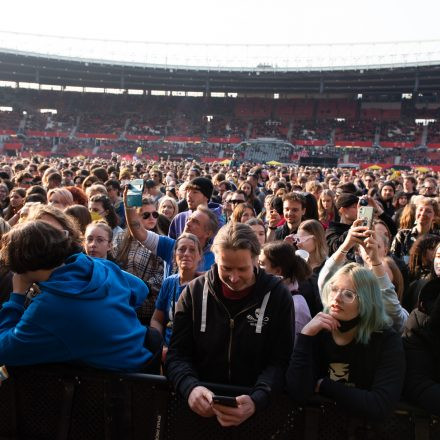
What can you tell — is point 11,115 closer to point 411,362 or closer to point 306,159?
point 306,159

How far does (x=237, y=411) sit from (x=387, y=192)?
7.18m

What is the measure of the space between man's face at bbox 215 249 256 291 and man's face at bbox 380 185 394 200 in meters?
6.80

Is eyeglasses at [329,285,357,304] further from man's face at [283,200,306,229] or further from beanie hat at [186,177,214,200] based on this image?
beanie hat at [186,177,214,200]

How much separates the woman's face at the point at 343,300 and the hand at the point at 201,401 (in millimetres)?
729

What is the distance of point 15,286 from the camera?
99.7 inches

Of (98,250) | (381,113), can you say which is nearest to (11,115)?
(381,113)

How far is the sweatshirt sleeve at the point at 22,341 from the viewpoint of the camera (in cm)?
237

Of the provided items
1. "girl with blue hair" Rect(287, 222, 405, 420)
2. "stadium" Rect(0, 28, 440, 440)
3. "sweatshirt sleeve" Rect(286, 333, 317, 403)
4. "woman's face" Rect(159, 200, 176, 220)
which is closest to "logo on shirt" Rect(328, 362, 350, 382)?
"girl with blue hair" Rect(287, 222, 405, 420)

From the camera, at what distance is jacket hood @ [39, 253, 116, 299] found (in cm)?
237

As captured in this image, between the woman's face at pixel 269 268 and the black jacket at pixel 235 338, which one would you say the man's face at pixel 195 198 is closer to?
the woman's face at pixel 269 268

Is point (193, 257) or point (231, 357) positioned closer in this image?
point (231, 357)

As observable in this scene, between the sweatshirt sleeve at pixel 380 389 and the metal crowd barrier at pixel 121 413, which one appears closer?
the sweatshirt sleeve at pixel 380 389

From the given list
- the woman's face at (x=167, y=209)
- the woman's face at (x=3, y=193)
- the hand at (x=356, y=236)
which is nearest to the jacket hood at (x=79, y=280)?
the hand at (x=356, y=236)

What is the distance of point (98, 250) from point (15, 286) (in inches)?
58.1
